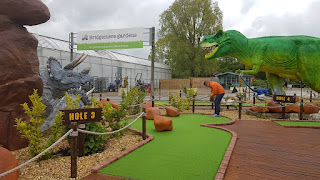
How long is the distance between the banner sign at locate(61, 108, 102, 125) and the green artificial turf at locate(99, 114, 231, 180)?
28.9 inches

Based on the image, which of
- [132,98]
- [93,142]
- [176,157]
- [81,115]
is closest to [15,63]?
[81,115]

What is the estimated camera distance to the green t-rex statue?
6867 mm

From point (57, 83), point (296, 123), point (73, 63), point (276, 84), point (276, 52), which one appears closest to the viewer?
point (57, 83)

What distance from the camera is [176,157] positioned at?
11.4 feet

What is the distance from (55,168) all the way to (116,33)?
1137cm

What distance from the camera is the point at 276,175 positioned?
288 cm

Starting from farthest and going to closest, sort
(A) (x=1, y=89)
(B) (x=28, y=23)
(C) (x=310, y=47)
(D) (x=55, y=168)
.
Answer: (C) (x=310, y=47) → (B) (x=28, y=23) → (A) (x=1, y=89) → (D) (x=55, y=168)

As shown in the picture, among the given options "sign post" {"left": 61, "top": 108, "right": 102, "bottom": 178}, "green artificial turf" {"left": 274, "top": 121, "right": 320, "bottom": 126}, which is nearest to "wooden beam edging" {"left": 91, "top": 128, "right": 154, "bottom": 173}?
"sign post" {"left": 61, "top": 108, "right": 102, "bottom": 178}

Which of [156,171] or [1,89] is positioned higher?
[1,89]

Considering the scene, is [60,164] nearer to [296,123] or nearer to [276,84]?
[296,123]

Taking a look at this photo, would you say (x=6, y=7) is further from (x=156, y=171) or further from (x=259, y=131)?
(x=259, y=131)

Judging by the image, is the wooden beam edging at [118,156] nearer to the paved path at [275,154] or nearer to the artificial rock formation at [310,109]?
the paved path at [275,154]

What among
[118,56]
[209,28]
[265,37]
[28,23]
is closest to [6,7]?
[28,23]

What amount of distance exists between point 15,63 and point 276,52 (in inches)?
272
